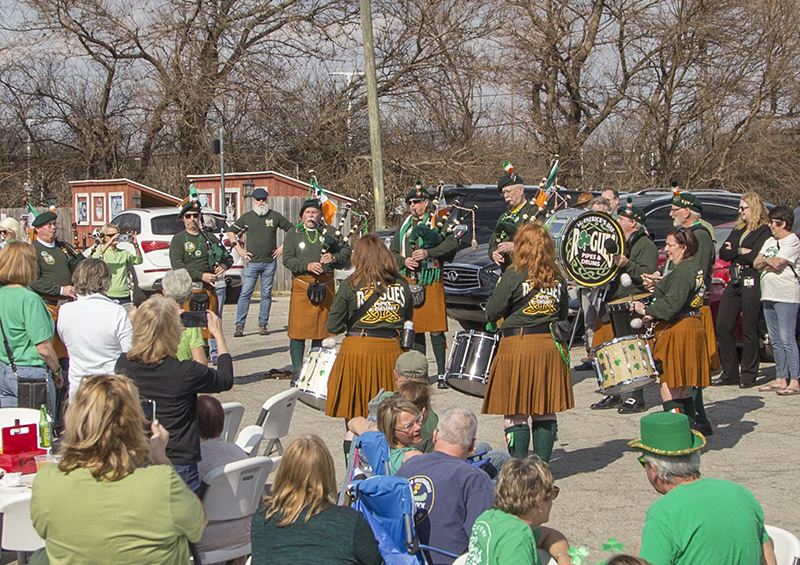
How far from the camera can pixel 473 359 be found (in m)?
6.76

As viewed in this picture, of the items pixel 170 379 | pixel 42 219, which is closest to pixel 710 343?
pixel 170 379

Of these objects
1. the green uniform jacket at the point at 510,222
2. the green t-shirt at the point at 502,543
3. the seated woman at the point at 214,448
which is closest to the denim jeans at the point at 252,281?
the green uniform jacket at the point at 510,222

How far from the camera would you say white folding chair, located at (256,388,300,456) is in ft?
19.0

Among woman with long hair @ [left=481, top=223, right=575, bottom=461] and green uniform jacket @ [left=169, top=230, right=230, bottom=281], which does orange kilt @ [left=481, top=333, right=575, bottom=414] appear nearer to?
woman with long hair @ [left=481, top=223, right=575, bottom=461]

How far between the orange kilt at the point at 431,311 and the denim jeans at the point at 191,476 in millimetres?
4939

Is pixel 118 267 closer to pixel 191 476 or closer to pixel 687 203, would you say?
pixel 687 203

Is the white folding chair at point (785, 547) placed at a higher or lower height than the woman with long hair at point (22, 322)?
lower

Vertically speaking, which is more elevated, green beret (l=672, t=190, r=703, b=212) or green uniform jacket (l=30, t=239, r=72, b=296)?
green beret (l=672, t=190, r=703, b=212)

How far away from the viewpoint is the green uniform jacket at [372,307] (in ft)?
21.4

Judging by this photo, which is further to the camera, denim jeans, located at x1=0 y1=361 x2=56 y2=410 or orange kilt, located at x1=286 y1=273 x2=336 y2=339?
orange kilt, located at x1=286 y1=273 x2=336 y2=339

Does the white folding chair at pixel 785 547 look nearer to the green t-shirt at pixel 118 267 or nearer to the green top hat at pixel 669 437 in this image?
the green top hat at pixel 669 437

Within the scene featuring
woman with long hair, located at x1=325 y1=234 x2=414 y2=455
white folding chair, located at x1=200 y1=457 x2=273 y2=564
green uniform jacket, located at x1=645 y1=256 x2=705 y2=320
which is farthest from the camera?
green uniform jacket, located at x1=645 y1=256 x2=705 y2=320

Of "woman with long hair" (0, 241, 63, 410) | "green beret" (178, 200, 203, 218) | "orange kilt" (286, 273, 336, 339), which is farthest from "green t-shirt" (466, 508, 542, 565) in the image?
"green beret" (178, 200, 203, 218)

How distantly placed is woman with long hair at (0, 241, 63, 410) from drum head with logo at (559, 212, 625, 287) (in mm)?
4053
